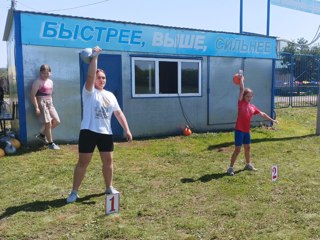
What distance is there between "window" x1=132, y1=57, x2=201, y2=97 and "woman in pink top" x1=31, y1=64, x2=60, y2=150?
8.53 ft

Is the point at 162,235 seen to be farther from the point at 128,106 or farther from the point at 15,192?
the point at 128,106

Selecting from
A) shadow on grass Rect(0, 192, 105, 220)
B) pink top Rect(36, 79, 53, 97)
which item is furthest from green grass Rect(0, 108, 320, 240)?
pink top Rect(36, 79, 53, 97)

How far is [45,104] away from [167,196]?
448 cm

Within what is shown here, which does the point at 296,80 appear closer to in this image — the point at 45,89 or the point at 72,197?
the point at 45,89

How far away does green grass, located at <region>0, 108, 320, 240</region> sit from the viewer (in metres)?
4.33

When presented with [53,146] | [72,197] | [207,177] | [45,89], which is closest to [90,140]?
[72,197]

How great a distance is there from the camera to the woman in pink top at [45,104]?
28.2 feet

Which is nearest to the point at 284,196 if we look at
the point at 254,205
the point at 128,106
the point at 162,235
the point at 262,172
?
the point at 254,205

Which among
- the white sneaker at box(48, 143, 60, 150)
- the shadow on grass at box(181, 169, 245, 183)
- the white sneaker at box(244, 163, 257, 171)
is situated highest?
the white sneaker at box(48, 143, 60, 150)

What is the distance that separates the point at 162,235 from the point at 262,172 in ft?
11.3

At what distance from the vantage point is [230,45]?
41.1 ft

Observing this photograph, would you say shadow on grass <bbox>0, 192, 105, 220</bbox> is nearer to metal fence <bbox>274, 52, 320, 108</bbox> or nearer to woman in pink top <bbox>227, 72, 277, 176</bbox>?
woman in pink top <bbox>227, 72, 277, 176</bbox>

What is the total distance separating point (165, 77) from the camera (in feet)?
37.2

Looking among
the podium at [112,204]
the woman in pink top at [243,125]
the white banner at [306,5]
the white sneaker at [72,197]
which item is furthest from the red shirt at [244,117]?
the white banner at [306,5]
